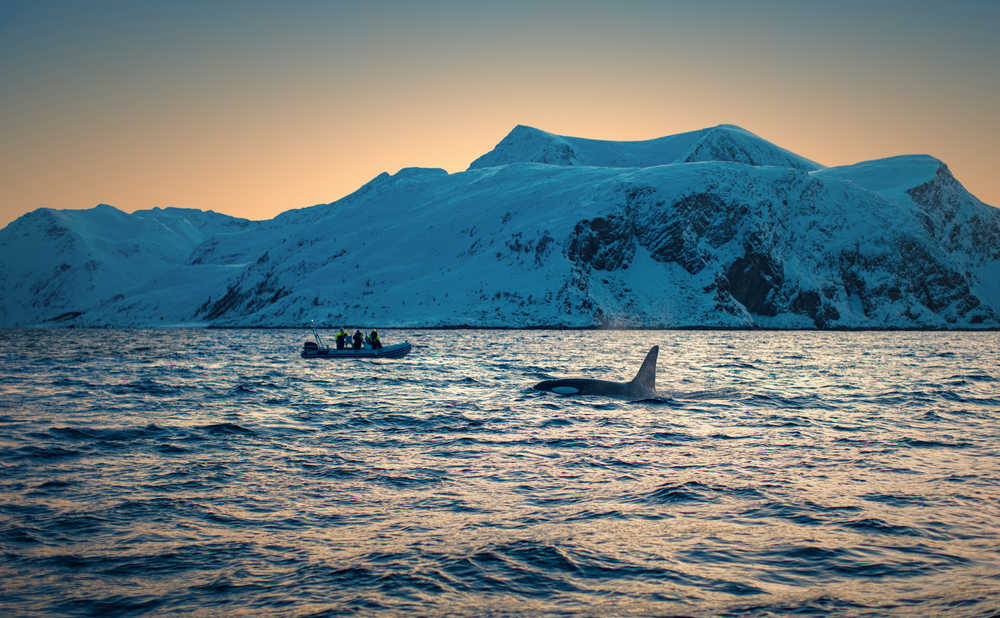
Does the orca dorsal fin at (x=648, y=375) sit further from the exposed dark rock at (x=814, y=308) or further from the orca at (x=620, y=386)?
the exposed dark rock at (x=814, y=308)

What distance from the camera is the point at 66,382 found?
39.0 meters

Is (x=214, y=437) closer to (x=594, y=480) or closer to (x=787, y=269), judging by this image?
(x=594, y=480)

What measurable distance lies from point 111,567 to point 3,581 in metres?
1.26

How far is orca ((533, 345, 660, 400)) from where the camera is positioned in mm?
32969

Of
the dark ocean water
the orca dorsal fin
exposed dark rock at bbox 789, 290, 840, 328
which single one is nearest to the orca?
the orca dorsal fin

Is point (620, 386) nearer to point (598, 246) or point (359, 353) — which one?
point (359, 353)

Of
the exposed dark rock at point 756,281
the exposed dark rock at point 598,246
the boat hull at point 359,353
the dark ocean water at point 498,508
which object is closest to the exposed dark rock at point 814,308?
the exposed dark rock at point 756,281

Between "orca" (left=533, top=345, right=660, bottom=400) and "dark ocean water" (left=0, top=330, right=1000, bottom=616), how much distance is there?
3.67 meters

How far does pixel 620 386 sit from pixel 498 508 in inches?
858

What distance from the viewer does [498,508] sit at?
12.9 metres

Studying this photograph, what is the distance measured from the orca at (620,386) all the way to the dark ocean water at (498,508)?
3670 millimetres

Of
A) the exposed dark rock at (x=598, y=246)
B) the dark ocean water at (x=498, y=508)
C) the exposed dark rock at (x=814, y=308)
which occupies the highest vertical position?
the exposed dark rock at (x=598, y=246)

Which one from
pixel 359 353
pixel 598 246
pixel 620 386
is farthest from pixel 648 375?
pixel 598 246

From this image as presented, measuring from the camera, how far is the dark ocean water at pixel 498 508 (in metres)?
8.82
